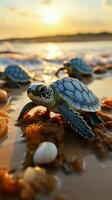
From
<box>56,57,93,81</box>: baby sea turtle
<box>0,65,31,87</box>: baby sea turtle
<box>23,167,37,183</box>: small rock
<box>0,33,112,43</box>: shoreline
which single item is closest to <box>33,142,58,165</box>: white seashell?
<box>23,167,37,183</box>: small rock

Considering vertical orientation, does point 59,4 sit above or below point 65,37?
above

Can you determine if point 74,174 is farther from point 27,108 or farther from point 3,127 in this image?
point 27,108

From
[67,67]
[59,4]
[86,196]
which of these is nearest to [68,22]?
[59,4]

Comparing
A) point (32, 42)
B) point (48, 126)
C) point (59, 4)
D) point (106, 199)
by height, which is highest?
point (59, 4)

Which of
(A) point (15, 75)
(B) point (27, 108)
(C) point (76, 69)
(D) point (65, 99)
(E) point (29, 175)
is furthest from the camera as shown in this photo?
(C) point (76, 69)

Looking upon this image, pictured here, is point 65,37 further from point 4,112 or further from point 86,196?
point 86,196

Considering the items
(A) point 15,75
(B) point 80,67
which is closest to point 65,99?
(A) point 15,75

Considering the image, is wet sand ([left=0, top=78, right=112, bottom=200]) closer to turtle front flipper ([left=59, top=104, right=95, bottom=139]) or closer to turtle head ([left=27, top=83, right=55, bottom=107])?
turtle front flipper ([left=59, top=104, right=95, bottom=139])
